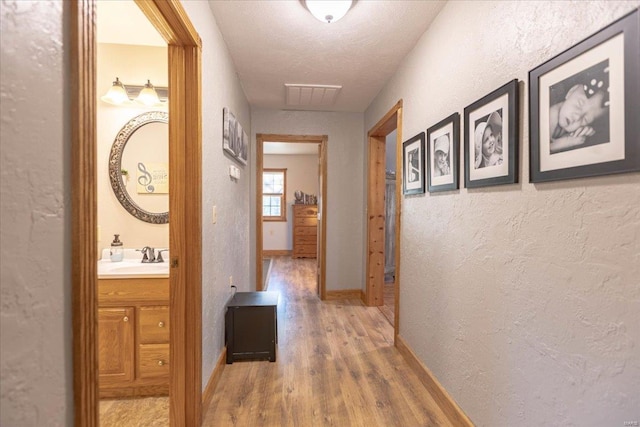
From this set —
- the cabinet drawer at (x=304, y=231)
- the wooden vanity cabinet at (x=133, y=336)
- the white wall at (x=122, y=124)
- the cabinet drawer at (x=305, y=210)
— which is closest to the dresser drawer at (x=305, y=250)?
the cabinet drawer at (x=304, y=231)

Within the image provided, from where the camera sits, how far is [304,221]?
753 cm

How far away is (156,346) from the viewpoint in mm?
2010

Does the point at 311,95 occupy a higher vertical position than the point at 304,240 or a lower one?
higher

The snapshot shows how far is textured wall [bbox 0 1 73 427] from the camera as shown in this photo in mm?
613

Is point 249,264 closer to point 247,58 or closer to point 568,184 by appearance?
point 247,58

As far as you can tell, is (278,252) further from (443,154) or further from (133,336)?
(443,154)

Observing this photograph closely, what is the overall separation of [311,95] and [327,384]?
2.78m

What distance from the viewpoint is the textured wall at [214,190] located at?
188 centimetres

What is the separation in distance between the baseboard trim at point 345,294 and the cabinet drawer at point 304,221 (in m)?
3.41

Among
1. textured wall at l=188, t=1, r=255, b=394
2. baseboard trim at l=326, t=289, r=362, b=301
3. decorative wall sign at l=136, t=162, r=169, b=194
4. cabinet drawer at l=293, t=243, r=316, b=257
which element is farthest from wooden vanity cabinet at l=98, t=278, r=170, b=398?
cabinet drawer at l=293, t=243, r=316, b=257

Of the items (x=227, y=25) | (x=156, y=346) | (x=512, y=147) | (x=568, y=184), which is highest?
(x=227, y=25)

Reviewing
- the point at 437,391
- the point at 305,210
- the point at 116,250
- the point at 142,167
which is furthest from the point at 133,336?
the point at 305,210

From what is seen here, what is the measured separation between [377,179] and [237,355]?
8.03ft

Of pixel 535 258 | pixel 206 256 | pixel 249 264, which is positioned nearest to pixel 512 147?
pixel 535 258
